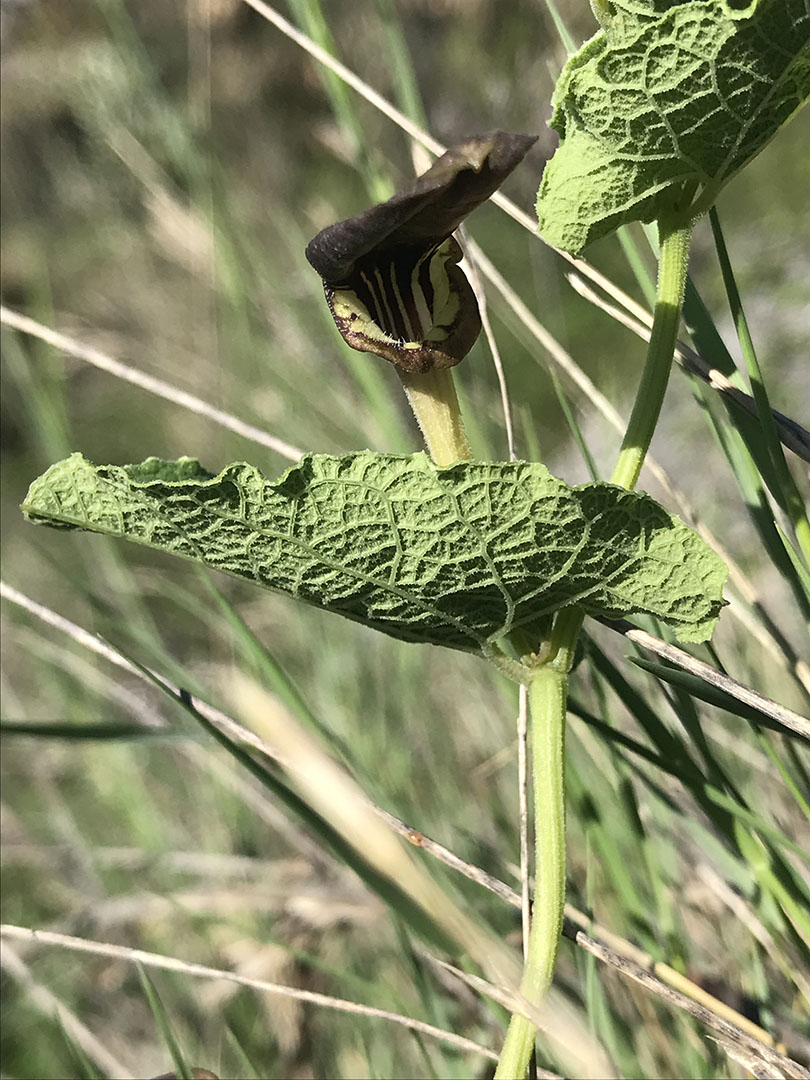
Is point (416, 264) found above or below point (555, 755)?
above

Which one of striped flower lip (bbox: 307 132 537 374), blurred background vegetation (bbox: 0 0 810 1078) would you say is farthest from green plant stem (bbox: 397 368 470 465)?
blurred background vegetation (bbox: 0 0 810 1078)

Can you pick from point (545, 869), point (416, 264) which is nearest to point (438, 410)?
point (416, 264)

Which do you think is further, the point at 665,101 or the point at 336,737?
the point at 336,737

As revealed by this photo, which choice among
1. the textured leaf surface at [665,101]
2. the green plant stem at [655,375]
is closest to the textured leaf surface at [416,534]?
the green plant stem at [655,375]

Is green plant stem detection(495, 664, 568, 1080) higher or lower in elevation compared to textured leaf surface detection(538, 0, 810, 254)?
lower

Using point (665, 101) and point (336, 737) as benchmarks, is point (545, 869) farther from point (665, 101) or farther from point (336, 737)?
point (336, 737)

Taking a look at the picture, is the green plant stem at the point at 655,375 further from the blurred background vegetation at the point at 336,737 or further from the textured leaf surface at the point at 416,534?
the blurred background vegetation at the point at 336,737

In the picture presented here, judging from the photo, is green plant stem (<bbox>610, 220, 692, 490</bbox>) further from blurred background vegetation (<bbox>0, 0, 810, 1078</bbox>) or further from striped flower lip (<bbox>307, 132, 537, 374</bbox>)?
blurred background vegetation (<bbox>0, 0, 810, 1078</bbox>)
